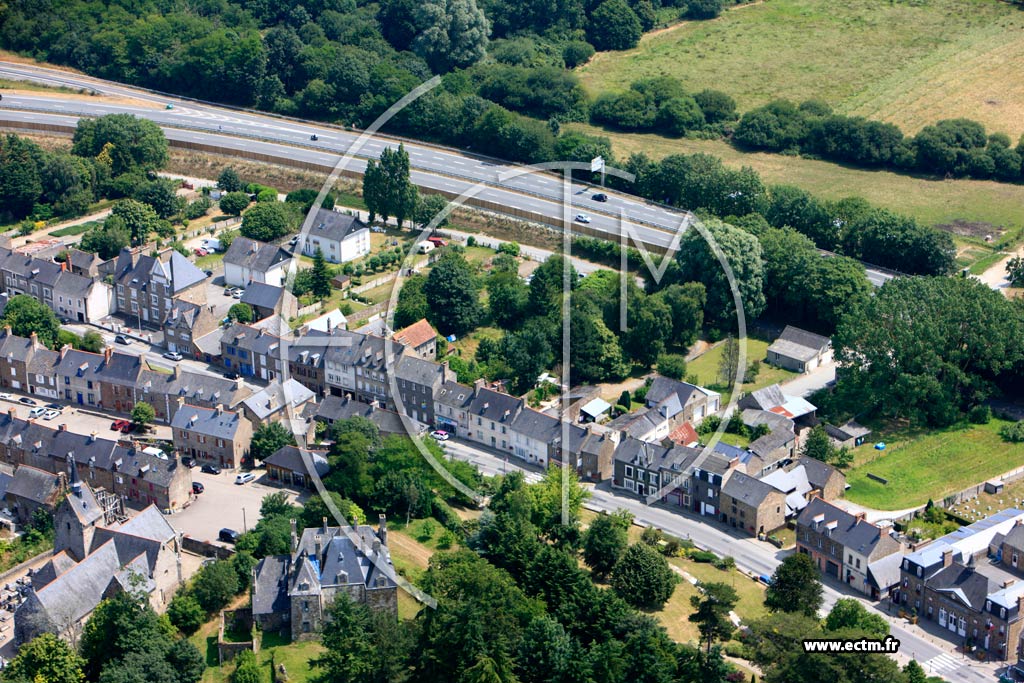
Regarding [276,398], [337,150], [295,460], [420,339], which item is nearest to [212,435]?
[276,398]

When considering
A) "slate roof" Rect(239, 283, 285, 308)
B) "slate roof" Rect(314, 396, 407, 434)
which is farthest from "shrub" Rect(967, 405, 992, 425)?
"slate roof" Rect(239, 283, 285, 308)

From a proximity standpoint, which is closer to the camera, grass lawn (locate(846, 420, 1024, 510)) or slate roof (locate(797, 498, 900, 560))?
slate roof (locate(797, 498, 900, 560))

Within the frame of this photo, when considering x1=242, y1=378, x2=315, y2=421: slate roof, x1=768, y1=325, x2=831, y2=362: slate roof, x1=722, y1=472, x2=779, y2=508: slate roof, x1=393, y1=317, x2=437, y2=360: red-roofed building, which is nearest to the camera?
x1=722, y1=472, x2=779, y2=508: slate roof

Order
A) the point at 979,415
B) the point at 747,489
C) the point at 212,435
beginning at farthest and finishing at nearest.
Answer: the point at 979,415
the point at 212,435
the point at 747,489

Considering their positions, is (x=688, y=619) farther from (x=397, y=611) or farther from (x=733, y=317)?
(x=733, y=317)

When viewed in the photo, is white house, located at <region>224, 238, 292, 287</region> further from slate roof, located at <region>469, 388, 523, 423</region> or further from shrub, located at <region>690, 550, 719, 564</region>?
shrub, located at <region>690, 550, 719, 564</region>

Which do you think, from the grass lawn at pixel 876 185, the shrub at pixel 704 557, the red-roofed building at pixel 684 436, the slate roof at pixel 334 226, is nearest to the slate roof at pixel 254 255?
the slate roof at pixel 334 226

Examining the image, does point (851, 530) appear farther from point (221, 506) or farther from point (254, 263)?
point (254, 263)
